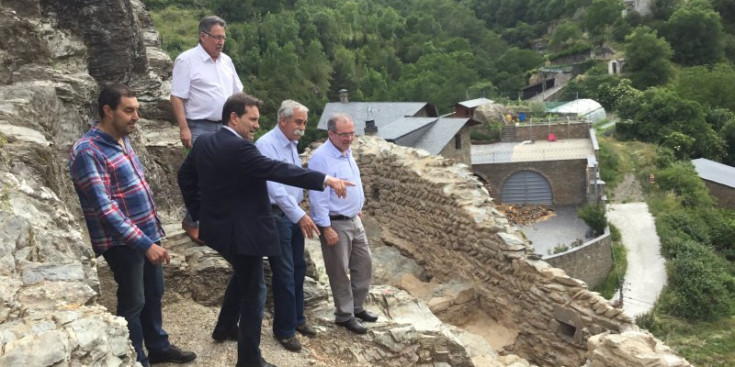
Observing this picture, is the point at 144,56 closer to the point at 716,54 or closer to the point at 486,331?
the point at 486,331

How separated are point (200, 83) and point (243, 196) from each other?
1.80 meters

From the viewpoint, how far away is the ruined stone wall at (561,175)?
27.6 metres

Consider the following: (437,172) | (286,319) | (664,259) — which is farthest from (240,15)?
(286,319)

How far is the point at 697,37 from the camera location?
62000mm

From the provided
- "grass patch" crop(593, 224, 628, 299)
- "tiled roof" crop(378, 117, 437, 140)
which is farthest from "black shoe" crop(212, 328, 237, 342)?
"tiled roof" crop(378, 117, 437, 140)

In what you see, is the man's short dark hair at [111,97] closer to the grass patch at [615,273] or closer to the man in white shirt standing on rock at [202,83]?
the man in white shirt standing on rock at [202,83]

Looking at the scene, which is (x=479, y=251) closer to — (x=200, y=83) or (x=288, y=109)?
(x=288, y=109)

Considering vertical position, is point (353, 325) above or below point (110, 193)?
below

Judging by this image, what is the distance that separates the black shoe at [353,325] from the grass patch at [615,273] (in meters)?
15.3

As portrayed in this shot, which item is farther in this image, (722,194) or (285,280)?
(722,194)

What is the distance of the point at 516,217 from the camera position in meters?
25.4

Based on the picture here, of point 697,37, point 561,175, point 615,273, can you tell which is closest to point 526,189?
point 561,175

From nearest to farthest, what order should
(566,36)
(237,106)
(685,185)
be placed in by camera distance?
(237,106) → (685,185) → (566,36)

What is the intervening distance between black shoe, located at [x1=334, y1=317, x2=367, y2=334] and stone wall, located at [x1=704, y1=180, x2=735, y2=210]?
30094 mm
